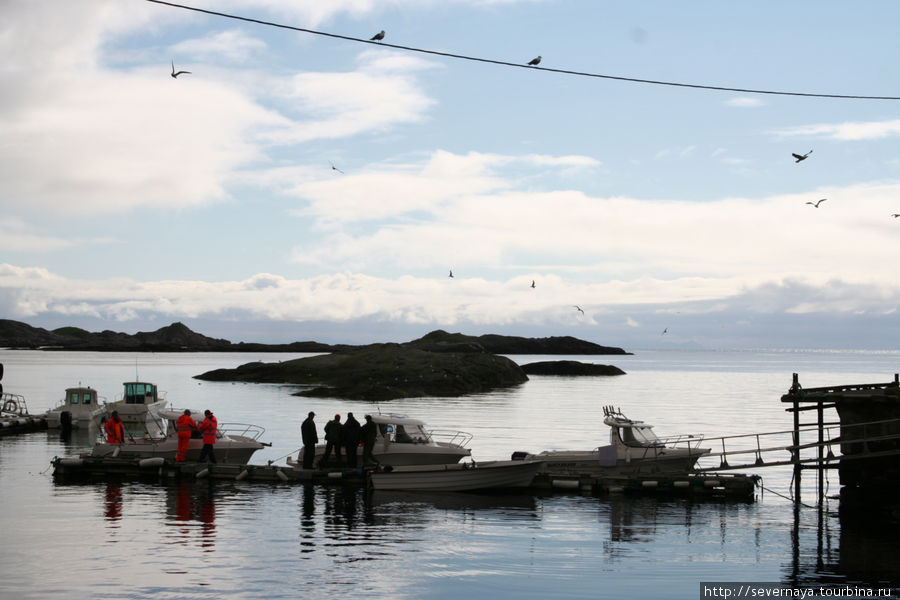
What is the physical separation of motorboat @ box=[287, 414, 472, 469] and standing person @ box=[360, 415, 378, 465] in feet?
0.67

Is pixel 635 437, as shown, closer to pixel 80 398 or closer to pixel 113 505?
pixel 113 505

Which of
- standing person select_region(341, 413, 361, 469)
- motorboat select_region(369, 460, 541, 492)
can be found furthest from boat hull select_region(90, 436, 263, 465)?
motorboat select_region(369, 460, 541, 492)

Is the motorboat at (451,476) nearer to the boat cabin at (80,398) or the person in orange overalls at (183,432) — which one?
the person in orange overalls at (183,432)

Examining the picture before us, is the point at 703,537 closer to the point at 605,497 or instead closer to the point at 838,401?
the point at 605,497

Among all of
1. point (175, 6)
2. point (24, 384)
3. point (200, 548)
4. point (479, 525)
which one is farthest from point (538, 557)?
point (24, 384)

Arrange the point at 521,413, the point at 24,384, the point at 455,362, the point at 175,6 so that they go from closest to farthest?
the point at 175,6 → the point at 521,413 → the point at 455,362 → the point at 24,384

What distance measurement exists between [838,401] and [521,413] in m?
40.1

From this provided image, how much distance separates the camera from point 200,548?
21531 millimetres

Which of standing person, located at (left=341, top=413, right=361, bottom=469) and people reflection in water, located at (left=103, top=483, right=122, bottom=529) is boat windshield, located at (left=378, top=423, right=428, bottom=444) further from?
people reflection in water, located at (left=103, top=483, right=122, bottom=529)

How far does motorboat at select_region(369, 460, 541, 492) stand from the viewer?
3036 cm

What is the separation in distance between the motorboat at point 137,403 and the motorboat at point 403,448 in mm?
22187

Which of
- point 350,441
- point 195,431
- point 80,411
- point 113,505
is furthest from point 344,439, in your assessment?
point 80,411

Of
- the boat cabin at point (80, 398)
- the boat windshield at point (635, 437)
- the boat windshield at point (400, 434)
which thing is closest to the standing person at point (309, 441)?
the boat windshield at point (400, 434)

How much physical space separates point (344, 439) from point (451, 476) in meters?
4.31
